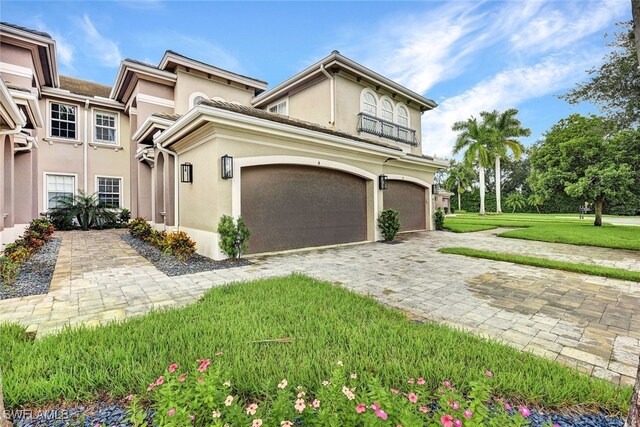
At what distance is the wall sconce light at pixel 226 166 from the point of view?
21.5 ft

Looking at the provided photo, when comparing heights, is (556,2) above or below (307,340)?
above

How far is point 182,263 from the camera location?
6340mm

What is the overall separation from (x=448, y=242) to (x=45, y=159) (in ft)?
56.5

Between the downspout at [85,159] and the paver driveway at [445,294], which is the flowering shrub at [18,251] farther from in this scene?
the downspout at [85,159]

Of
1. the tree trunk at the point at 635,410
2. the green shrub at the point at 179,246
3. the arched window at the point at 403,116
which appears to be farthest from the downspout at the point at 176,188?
the arched window at the point at 403,116

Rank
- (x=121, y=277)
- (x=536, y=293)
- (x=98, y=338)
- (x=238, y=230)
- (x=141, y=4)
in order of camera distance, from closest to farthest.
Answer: (x=98, y=338) → (x=536, y=293) → (x=121, y=277) → (x=141, y=4) → (x=238, y=230)

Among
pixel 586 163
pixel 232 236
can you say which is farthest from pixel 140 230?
pixel 586 163

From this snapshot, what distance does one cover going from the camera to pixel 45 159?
12664 mm

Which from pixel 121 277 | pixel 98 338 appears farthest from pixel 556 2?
pixel 121 277

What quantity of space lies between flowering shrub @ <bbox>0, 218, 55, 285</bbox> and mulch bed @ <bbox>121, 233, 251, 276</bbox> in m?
2.11

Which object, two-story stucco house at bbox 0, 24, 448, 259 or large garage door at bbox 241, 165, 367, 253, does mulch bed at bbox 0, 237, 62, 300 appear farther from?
large garage door at bbox 241, 165, 367, 253

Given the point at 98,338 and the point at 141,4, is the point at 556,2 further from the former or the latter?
the point at 98,338

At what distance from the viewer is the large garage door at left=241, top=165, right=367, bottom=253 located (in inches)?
297

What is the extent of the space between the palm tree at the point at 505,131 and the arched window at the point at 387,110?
61.2 ft
